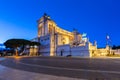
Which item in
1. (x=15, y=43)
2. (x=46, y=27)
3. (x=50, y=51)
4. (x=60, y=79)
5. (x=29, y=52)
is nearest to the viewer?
(x=60, y=79)

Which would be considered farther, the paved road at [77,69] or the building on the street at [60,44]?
the building on the street at [60,44]

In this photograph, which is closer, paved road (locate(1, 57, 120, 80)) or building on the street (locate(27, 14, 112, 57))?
paved road (locate(1, 57, 120, 80))

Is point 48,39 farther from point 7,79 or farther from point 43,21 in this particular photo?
point 7,79

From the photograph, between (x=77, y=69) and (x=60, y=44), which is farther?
(x=60, y=44)

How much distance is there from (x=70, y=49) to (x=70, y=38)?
36666 mm

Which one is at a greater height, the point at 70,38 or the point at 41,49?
the point at 70,38

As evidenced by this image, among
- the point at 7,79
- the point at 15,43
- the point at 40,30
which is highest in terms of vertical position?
the point at 40,30

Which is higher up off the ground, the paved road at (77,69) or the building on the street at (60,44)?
the building on the street at (60,44)

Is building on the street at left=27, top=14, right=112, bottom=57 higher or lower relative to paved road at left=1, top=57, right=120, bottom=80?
higher

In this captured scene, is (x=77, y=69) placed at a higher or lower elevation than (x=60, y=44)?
lower

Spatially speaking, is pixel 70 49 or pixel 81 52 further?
pixel 70 49

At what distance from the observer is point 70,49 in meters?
87.1

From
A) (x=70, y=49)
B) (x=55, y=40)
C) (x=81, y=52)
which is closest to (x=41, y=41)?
(x=55, y=40)

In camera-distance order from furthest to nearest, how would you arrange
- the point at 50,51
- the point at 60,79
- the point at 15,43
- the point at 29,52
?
the point at 29,52
the point at 50,51
the point at 15,43
the point at 60,79
